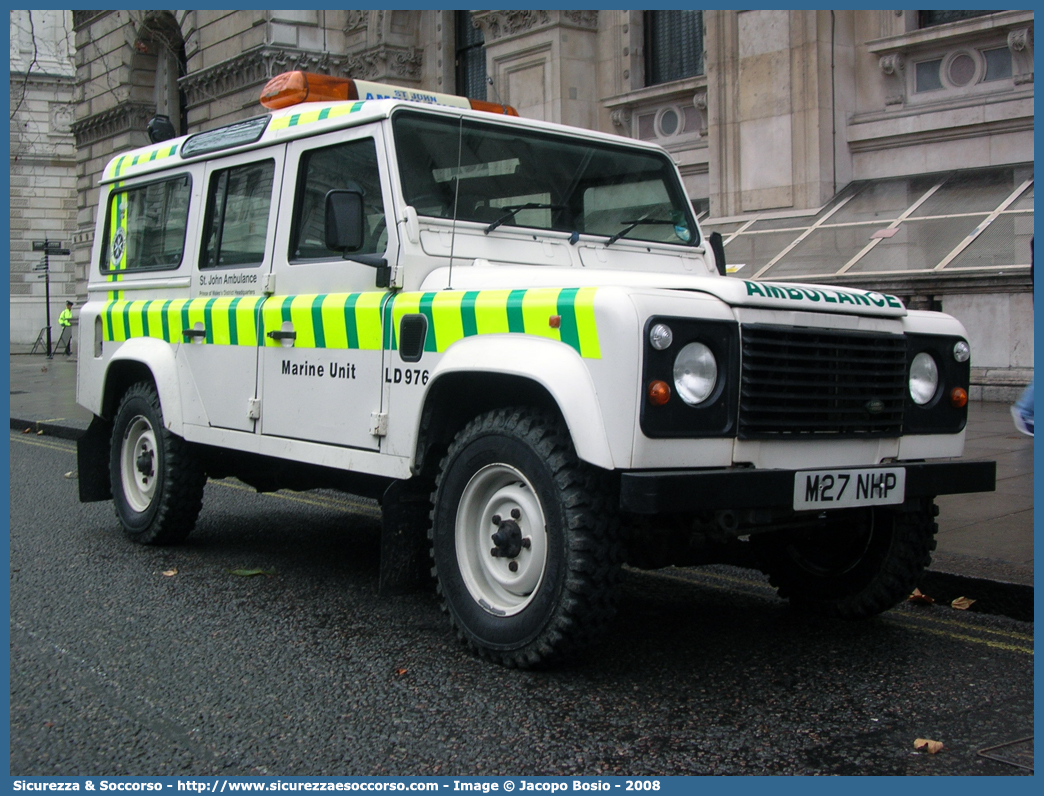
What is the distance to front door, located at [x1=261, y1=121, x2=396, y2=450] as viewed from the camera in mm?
5152

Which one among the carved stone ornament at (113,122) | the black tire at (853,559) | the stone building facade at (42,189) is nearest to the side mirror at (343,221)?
the black tire at (853,559)

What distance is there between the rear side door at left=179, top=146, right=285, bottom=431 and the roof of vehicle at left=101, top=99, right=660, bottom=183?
87mm

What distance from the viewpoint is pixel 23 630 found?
4.93m

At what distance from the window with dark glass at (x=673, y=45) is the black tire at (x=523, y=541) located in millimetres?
13827

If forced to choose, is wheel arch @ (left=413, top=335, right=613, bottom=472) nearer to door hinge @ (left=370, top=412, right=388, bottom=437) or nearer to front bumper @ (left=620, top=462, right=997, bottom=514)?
front bumper @ (left=620, top=462, right=997, bottom=514)

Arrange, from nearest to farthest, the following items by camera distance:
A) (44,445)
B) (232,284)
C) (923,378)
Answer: (923,378) → (232,284) → (44,445)

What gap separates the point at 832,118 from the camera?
48.6 ft

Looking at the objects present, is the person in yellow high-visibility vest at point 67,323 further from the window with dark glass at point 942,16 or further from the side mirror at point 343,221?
the side mirror at point 343,221

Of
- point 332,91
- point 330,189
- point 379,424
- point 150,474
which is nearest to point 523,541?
point 379,424

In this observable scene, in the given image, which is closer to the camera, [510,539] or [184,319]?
[510,539]

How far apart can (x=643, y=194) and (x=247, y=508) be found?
4.11 m

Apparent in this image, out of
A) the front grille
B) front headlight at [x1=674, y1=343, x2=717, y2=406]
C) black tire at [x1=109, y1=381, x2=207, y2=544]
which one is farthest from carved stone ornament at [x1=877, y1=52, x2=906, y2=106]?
front headlight at [x1=674, y1=343, x2=717, y2=406]

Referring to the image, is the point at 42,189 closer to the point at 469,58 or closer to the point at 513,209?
the point at 469,58

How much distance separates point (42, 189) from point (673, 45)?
3960cm
